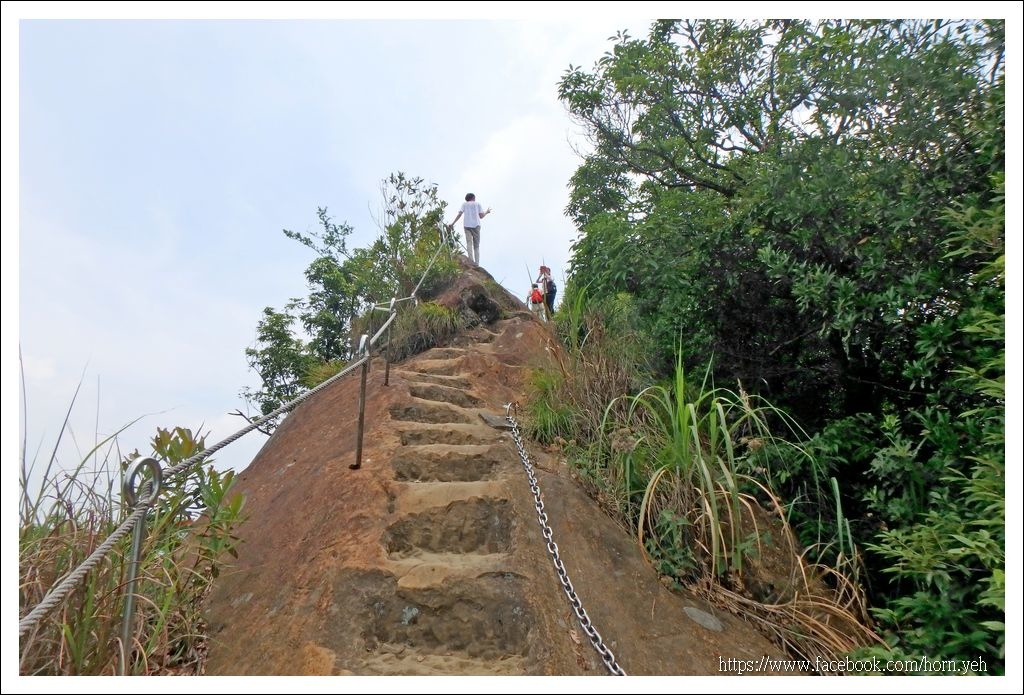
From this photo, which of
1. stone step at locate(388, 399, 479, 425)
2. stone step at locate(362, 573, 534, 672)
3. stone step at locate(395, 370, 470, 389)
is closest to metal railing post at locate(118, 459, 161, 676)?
stone step at locate(362, 573, 534, 672)

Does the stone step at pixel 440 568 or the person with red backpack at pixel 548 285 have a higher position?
the person with red backpack at pixel 548 285

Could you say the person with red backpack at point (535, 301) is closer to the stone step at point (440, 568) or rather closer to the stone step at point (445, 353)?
the stone step at point (445, 353)

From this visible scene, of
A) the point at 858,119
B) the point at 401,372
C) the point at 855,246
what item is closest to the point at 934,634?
the point at 855,246

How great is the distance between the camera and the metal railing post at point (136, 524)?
184cm

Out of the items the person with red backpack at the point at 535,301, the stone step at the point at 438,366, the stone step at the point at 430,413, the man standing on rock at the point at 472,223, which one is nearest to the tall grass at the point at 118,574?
the stone step at the point at 430,413

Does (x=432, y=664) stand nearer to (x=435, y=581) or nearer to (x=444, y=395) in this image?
(x=435, y=581)

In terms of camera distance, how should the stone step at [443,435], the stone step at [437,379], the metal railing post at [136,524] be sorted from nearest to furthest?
the metal railing post at [136,524] < the stone step at [443,435] < the stone step at [437,379]

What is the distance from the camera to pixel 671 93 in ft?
15.1

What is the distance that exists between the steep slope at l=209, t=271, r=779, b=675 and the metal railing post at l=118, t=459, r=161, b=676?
652 millimetres

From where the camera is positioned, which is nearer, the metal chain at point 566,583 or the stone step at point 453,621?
the metal chain at point 566,583

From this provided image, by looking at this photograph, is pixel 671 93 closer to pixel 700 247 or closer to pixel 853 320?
pixel 700 247

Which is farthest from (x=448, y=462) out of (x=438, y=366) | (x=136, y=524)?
(x=438, y=366)

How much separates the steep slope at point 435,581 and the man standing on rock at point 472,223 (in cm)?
610

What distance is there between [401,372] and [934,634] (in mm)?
4680
